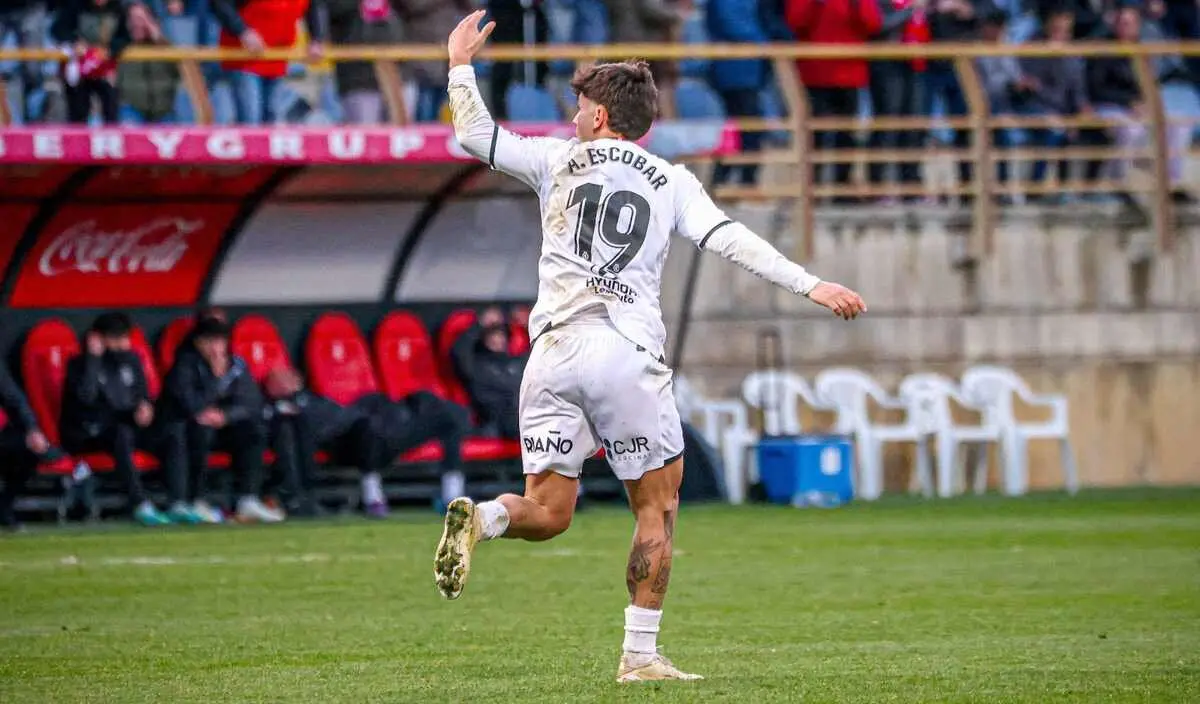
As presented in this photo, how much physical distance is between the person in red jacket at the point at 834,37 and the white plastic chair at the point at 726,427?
2.65m

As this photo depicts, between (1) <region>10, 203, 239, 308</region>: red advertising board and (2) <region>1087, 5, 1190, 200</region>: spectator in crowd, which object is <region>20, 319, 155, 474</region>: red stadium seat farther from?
(2) <region>1087, 5, 1190, 200</region>: spectator in crowd

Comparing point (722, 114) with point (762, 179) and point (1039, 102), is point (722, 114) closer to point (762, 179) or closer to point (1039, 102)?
point (762, 179)

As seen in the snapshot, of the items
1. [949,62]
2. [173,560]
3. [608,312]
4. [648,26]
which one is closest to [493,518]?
[608,312]

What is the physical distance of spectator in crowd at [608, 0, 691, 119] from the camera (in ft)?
61.7

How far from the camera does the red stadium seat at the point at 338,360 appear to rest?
57.2ft

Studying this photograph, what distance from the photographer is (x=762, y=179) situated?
66.7 feet

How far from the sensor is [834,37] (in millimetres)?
19547

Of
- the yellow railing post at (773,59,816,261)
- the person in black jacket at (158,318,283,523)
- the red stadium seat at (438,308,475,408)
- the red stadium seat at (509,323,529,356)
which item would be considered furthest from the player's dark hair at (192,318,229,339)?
the yellow railing post at (773,59,816,261)

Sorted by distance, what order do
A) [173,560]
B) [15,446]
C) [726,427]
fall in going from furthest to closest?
[726,427] → [15,446] → [173,560]

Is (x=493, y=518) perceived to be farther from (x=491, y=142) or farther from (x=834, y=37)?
(x=834, y=37)

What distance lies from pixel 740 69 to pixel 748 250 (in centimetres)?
1234

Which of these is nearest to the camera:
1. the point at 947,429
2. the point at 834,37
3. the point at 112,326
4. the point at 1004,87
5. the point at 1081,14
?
the point at 112,326

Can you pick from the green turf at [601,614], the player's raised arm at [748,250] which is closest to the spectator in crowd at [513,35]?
the green turf at [601,614]

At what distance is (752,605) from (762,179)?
10726mm
